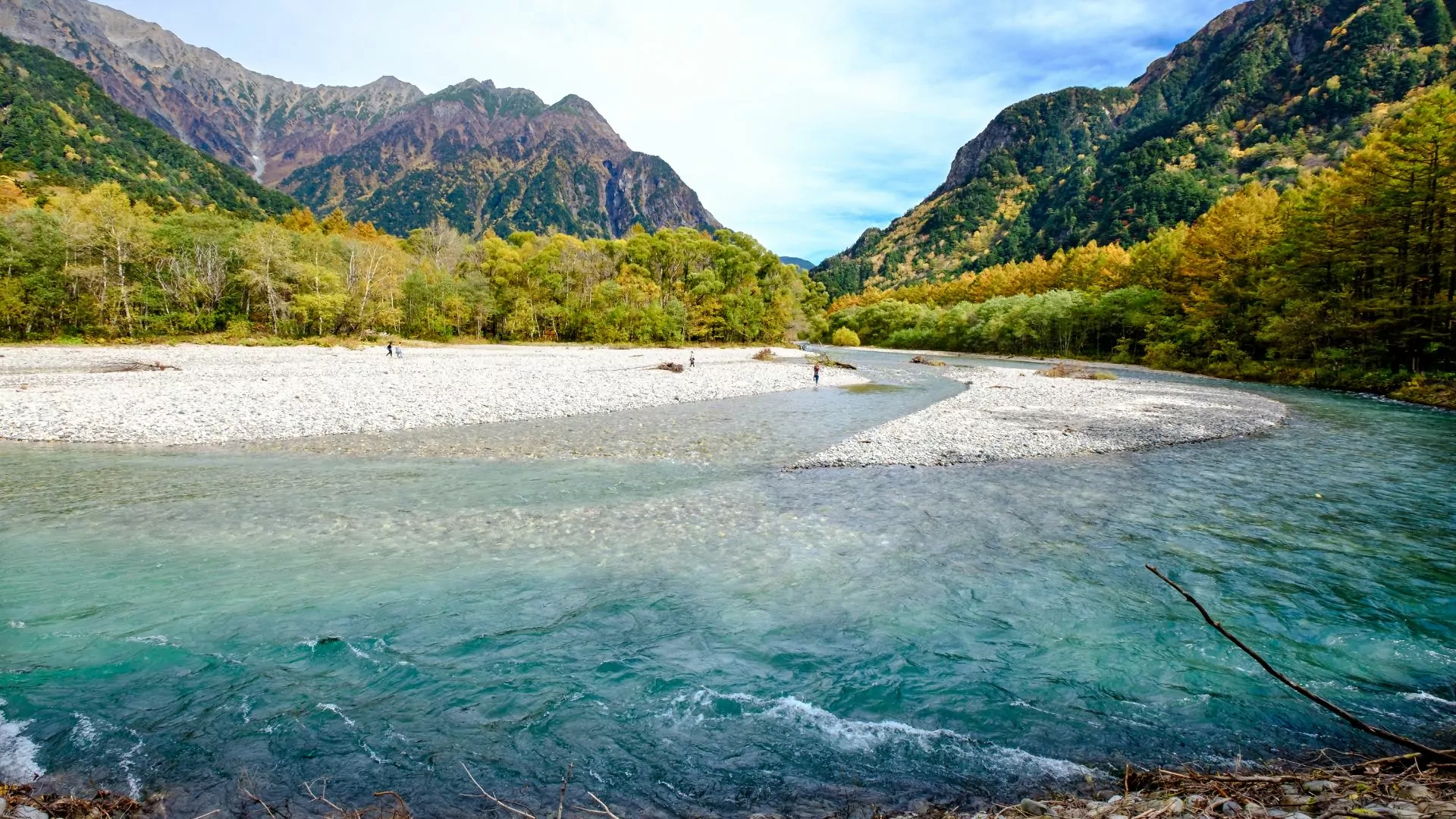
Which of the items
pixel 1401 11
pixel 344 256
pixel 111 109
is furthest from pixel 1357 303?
pixel 111 109

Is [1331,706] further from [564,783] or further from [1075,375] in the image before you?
[1075,375]

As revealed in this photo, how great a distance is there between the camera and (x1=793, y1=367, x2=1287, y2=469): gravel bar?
17438 mm

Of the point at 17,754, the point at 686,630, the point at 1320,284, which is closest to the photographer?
the point at 17,754

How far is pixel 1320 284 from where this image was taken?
39844 mm

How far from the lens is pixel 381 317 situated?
216 feet

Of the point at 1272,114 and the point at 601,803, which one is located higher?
the point at 1272,114

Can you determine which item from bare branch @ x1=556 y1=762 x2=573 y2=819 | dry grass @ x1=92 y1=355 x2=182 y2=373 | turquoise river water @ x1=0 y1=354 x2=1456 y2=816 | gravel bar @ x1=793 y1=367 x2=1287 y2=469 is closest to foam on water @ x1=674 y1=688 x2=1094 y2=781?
turquoise river water @ x1=0 y1=354 x2=1456 y2=816

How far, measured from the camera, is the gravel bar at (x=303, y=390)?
19.0m

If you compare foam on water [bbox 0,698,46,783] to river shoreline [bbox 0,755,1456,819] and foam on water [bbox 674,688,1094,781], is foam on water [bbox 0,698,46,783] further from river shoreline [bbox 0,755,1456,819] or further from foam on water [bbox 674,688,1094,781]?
foam on water [bbox 674,688,1094,781]

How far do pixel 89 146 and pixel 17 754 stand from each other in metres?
169

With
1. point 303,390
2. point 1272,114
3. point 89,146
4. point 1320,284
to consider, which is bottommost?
point 303,390

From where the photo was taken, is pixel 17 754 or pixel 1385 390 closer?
pixel 17 754

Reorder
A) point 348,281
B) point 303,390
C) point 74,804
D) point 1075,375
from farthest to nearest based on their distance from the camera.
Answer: point 348,281
point 1075,375
point 303,390
point 74,804

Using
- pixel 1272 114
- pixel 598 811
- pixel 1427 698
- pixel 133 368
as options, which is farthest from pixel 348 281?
pixel 1272 114
